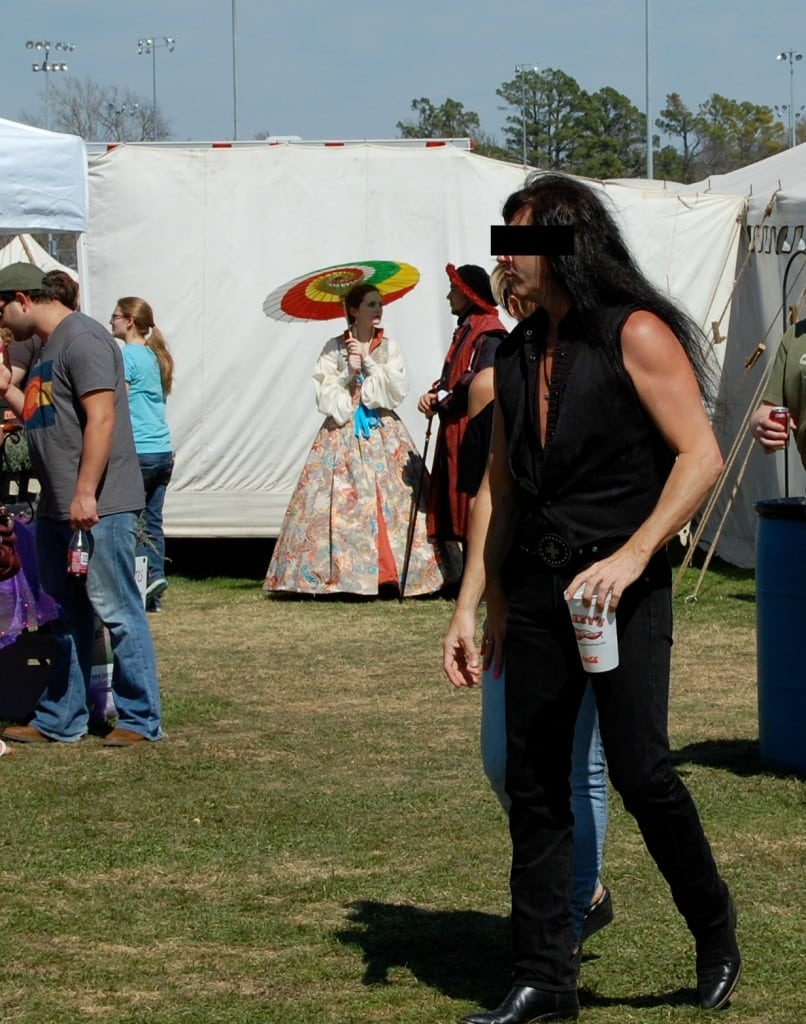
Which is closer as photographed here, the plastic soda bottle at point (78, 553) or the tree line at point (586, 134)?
the plastic soda bottle at point (78, 553)

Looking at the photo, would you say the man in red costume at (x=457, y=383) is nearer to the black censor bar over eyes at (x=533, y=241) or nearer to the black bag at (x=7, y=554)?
the black bag at (x=7, y=554)

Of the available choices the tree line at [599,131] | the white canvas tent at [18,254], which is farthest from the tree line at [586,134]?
the white canvas tent at [18,254]

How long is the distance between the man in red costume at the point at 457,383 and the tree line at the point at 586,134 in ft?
154

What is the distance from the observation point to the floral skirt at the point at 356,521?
35.4ft

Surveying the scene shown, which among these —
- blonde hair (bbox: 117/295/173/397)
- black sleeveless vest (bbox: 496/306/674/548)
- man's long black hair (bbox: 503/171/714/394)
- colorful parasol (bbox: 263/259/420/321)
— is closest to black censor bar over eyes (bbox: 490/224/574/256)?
man's long black hair (bbox: 503/171/714/394)

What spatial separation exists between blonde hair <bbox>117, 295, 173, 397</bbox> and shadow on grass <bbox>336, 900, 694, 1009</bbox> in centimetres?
604

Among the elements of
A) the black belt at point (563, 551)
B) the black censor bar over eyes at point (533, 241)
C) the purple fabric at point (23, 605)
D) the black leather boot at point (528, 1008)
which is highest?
the black censor bar over eyes at point (533, 241)

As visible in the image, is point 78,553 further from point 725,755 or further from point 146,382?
point 146,382

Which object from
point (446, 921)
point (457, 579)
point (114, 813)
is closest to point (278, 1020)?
point (446, 921)

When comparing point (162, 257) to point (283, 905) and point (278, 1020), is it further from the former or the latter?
point (278, 1020)

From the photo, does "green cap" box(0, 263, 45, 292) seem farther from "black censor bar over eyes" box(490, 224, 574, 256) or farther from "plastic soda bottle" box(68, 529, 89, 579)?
"black censor bar over eyes" box(490, 224, 574, 256)

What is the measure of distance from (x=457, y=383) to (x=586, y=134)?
173ft

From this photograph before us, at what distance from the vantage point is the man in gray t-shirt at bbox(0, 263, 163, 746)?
246 inches

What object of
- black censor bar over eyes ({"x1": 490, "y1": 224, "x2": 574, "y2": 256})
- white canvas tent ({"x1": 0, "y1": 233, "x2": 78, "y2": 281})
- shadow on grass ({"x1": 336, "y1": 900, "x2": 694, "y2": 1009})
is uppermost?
white canvas tent ({"x1": 0, "y1": 233, "x2": 78, "y2": 281})
